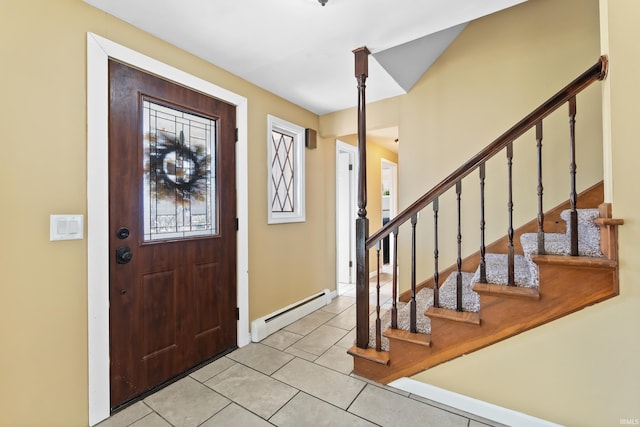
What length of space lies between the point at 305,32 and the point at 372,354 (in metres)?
2.20

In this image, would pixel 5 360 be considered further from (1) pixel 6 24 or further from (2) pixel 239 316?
(1) pixel 6 24

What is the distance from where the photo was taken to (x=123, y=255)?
1.68 meters

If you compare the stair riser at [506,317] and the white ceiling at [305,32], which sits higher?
the white ceiling at [305,32]

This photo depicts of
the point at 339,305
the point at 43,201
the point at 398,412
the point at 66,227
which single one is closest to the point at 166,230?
the point at 66,227

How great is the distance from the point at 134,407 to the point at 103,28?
2.22 meters

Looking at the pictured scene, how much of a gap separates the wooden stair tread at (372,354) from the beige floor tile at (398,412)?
18 centimetres

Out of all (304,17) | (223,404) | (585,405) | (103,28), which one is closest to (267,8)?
(304,17)

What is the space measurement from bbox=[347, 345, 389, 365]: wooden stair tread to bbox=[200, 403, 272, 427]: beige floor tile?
71 cm

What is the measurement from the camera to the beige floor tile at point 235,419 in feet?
5.02

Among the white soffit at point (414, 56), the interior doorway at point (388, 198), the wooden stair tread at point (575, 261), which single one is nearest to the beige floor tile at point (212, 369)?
the wooden stair tread at point (575, 261)

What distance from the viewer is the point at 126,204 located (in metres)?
1.69

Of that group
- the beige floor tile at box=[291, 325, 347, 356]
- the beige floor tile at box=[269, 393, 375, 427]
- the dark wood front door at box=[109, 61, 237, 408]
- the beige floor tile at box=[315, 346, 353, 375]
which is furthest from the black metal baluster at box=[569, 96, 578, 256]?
the dark wood front door at box=[109, 61, 237, 408]

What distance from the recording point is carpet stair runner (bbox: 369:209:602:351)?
146 centimetres

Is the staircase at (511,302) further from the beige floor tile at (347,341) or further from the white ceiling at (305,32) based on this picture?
the white ceiling at (305,32)
